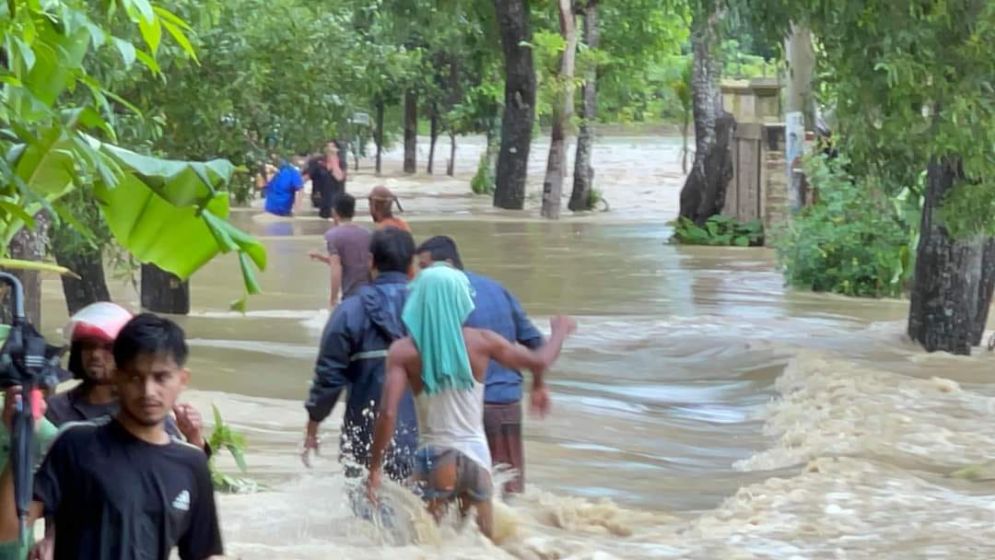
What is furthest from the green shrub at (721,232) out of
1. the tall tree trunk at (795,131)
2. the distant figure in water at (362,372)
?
the distant figure in water at (362,372)

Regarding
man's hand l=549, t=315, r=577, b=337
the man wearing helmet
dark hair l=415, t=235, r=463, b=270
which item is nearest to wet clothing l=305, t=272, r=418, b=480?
dark hair l=415, t=235, r=463, b=270

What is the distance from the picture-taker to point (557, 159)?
3444cm

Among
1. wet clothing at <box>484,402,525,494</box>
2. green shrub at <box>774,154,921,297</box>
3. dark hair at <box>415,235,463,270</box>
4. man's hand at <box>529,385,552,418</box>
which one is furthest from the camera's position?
green shrub at <box>774,154,921,297</box>

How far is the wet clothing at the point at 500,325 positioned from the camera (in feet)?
26.8

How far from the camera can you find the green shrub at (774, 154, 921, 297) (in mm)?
21875

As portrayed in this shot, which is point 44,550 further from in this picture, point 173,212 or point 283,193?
point 283,193

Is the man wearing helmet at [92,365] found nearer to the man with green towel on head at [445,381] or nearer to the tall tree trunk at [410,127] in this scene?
the man with green towel on head at [445,381]

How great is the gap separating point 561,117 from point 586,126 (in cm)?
118

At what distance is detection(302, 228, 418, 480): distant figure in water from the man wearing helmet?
2617 millimetres

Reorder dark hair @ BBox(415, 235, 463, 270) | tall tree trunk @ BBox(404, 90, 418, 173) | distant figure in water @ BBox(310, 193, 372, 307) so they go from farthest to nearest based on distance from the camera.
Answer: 1. tall tree trunk @ BBox(404, 90, 418, 173)
2. distant figure in water @ BBox(310, 193, 372, 307)
3. dark hair @ BBox(415, 235, 463, 270)

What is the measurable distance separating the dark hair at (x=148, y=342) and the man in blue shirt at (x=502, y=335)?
359cm

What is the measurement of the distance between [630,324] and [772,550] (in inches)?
404

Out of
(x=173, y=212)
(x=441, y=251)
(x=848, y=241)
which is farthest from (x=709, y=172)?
(x=173, y=212)

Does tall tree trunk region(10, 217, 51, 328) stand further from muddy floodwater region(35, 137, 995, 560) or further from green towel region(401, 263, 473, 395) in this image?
green towel region(401, 263, 473, 395)
